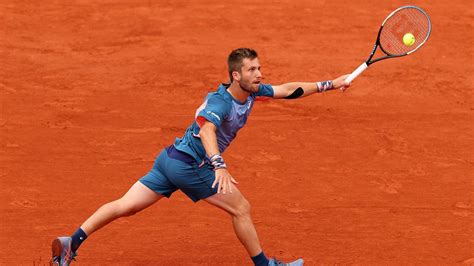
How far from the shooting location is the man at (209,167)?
7.98 meters

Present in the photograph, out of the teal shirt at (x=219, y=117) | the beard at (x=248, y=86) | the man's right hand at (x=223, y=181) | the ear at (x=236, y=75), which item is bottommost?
the man's right hand at (x=223, y=181)

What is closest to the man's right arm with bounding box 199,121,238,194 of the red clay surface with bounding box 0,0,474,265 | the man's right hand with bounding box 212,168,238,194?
the man's right hand with bounding box 212,168,238,194

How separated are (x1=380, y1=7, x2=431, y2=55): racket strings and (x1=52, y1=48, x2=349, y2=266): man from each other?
170 centimetres

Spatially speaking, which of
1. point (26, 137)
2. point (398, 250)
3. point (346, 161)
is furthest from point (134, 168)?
point (398, 250)

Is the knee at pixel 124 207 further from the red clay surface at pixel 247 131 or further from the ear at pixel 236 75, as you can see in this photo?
the ear at pixel 236 75

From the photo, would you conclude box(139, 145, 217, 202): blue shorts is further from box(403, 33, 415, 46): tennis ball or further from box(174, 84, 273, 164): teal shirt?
box(403, 33, 415, 46): tennis ball

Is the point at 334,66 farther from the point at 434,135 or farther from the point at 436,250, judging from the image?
the point at 436,250

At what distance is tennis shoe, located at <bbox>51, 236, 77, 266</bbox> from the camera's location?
27.6 ft

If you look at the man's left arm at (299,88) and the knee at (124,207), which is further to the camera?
the man's left arm at (299,88)

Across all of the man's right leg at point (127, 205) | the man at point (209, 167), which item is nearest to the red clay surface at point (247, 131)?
the man's right leg at point (127, 205)

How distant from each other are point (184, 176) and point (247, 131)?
155 inches

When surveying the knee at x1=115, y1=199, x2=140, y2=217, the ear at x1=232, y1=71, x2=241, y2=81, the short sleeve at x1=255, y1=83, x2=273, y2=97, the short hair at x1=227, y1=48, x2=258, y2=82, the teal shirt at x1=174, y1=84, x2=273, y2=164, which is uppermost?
the short hair at x1=227, y1=48, x2=258, y2=82

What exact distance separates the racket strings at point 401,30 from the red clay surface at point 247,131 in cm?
169

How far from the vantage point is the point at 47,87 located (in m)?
13.3
